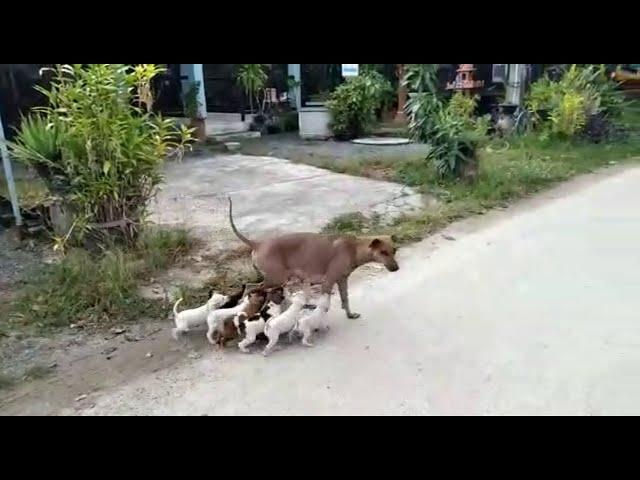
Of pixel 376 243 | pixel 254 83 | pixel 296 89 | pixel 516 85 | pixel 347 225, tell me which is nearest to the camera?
pixel 376 243

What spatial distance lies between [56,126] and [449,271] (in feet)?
8.12

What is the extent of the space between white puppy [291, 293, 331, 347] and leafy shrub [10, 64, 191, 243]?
1.51m

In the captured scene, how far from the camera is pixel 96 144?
3.12 meters

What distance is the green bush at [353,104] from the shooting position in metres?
8.27

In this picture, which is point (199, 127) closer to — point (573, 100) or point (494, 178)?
point (494, 178)

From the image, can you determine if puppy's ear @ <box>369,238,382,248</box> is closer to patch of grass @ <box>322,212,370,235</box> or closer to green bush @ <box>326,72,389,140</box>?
patch of grass @ <box>322,212,370,235</box>

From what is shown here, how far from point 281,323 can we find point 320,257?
1.34ft

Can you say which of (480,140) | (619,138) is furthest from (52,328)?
(619,138)

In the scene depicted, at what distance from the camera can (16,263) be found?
329cm

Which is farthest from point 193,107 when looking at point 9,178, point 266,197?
point 9,178

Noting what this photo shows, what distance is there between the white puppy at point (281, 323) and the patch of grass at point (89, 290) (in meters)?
0.71

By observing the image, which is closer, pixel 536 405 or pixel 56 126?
pixel 536 405
